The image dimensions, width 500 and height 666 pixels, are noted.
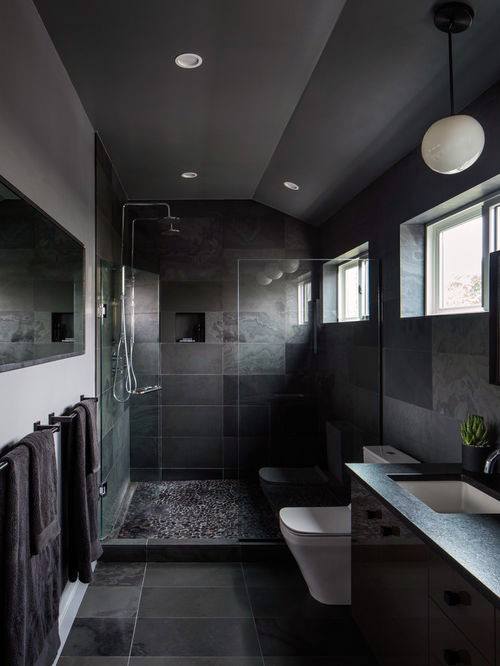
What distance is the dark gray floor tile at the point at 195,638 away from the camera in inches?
89.1

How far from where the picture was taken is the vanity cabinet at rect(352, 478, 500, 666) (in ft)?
4.21

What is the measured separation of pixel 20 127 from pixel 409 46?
1462 millimetres

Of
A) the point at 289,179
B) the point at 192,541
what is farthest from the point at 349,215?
the point at 192,541

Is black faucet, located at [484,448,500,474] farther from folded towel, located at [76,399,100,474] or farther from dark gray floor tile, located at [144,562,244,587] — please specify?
folded towel, located at [76,399,100,474]

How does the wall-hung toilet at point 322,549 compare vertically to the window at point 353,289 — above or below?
below

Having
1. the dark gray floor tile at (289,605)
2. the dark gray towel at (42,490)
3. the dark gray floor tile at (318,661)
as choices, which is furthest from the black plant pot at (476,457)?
the dark gray towel at (42,490)

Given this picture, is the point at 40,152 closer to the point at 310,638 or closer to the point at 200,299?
the point at 310,638

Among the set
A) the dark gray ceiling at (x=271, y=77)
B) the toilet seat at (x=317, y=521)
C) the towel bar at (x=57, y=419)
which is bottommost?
the toilet seat at (x=317, y=521)

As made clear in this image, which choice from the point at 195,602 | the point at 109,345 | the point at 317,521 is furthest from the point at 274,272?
the point at 195,602

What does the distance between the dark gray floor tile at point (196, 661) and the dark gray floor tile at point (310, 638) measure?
0.28ft

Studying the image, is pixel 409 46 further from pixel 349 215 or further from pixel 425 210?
pixel 349 215

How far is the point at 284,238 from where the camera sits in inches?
184

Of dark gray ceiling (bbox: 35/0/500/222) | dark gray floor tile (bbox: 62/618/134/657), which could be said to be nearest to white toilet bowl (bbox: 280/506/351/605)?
dark gray floor tile (bbox: 62/618/134/657)

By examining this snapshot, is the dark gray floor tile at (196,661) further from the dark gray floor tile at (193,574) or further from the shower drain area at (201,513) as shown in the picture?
the shower drain area at (201,513)
